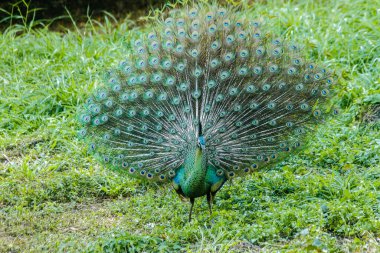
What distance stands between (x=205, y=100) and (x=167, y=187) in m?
0.97

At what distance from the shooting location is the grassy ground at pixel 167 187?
566cm

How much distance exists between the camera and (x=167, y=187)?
263 inches

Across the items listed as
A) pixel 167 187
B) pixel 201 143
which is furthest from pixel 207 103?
pixel 167 187

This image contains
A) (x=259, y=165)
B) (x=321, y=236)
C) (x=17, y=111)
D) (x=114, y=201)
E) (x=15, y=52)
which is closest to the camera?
(x=321, y=236)

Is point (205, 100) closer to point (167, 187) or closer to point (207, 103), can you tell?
point (207, 103)

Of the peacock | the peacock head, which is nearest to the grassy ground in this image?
the peacock

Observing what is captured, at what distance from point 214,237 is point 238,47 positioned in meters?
1.75

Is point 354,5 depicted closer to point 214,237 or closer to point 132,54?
point 132,54

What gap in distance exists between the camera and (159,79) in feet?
20.6

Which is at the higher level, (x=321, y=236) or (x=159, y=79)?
(x=159, y=79)

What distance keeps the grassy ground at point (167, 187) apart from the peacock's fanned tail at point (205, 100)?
0.46 meters

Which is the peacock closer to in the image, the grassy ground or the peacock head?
the peacock head

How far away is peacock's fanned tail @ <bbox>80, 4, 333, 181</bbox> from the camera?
6.20 m

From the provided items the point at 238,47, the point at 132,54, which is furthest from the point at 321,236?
the point at 132,54
